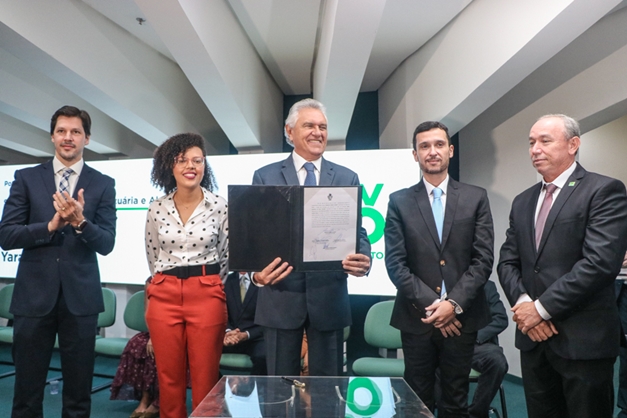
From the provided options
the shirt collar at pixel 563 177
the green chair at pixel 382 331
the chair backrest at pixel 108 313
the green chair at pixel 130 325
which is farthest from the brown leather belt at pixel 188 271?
the chair backrest at pixel 108 313

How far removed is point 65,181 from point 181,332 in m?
0.98

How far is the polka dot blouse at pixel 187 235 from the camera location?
7.39 ft

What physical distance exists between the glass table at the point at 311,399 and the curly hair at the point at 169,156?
107 centimetres

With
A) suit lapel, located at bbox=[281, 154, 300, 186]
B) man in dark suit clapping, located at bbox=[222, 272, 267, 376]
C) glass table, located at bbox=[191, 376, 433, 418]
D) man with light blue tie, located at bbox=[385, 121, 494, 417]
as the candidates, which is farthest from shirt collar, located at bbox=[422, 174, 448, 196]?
man in dark suit clapping, located at bbox=[222, 272, 267, 376]

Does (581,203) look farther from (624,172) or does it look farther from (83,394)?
(624,172)

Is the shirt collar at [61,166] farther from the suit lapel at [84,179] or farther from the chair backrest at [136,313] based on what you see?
the chair backrest at [136,313]

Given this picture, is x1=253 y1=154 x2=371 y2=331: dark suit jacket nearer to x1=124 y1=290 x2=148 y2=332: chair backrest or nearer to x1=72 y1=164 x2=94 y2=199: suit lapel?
x1=72 y1=164 x2=94 y2=199: suit lapel

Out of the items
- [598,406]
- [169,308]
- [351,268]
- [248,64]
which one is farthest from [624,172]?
[169,308]

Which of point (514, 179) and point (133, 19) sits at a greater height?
point (133, 19)

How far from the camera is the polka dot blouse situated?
7.39 ft

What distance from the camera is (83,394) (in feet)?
7.59

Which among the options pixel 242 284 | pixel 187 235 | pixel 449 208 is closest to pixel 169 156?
pixel 187 235

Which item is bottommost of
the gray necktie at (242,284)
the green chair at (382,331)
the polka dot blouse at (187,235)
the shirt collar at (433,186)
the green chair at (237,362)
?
the green chair at (237,362)

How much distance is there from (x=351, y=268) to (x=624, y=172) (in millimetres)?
6264
